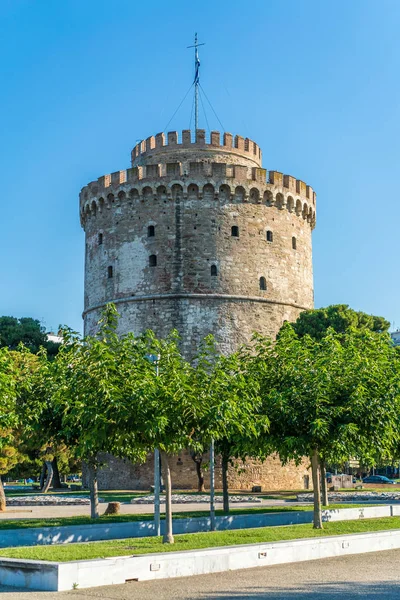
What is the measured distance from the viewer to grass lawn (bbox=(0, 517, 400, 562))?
41.6ft

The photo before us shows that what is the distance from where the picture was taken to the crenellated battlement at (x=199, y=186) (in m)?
40.4

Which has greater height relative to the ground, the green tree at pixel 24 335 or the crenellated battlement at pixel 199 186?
the crenellated battlement at pixel 199 186

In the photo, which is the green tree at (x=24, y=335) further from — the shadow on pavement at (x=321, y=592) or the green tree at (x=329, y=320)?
the shadow on pavement at (x=321, y=592)

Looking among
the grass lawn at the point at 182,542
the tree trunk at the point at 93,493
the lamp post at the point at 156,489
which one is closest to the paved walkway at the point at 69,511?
the tree trunk at the point at 93,493

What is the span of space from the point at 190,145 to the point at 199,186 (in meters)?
3.70

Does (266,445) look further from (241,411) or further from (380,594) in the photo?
(380,594)

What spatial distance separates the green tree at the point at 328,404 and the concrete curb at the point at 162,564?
2842 millimetres

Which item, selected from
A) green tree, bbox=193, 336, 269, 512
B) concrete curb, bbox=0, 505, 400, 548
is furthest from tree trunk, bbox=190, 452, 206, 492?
green tree, bbox=193, 336, 269, 512

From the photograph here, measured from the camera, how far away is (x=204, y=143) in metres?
43.0

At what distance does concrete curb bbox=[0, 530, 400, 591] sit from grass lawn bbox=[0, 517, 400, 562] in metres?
0.90

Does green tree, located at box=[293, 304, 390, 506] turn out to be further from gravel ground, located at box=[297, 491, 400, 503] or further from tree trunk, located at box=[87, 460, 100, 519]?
tree trunk, located at box=[87, 460, 100, 519]

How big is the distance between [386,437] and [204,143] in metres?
27.7

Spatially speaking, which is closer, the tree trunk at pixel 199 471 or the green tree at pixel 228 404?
the green tree at pixel 228 404

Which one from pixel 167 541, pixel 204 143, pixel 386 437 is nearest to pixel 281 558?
pixel 167 541
